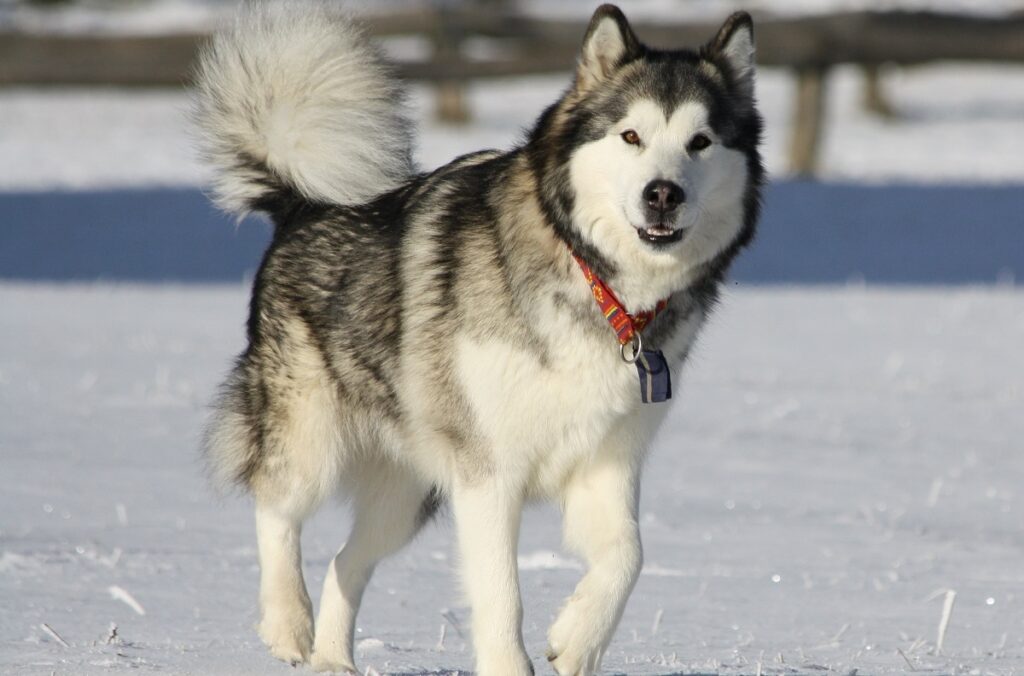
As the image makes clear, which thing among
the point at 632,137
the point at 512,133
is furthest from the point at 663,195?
the point at 512,133

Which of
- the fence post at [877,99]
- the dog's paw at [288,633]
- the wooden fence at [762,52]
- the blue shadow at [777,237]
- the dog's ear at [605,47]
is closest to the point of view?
the dog's ear at [605,47]

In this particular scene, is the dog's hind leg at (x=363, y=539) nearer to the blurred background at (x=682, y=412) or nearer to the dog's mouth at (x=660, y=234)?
the blurred background at (x=682, y=412)

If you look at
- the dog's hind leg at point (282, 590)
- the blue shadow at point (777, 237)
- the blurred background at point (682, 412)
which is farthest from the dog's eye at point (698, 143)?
the blue shadow at point (777, 237)

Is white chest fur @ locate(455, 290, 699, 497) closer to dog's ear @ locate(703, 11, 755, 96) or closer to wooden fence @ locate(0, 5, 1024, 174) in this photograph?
dog's ear @ locate(703, 11, 755, 96)

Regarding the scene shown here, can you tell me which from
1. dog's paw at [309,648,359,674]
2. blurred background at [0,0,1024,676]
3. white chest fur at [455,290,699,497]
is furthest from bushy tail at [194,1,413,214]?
dog's paw at [309,648,359,674]

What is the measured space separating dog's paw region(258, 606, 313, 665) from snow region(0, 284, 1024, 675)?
0.22 ft

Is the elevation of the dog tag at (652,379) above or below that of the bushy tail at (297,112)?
below

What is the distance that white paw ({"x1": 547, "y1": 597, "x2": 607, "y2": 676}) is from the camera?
3.35m

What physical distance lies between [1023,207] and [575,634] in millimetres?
9770

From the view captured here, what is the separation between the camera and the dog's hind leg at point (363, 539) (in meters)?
3.89

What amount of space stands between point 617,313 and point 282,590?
111 cm

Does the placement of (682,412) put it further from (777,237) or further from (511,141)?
(777,237)

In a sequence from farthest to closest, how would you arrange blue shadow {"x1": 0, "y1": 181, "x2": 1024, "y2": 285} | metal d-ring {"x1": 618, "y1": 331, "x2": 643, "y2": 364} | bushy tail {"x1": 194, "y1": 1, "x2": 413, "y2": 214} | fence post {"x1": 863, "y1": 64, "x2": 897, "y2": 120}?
1. fence post {"x1": 863, "y1": 64, "x2": 897, "y2": 120}
2. blue shadow {"x1": 0, "y1": 181, "x2": 1024, "y2": 285}
3. bushy tail {"x1": 194, "y1": 1, "x2": 413, "y2": 214}
4. metal d-ring {"x1": 618, "y1": 331, "x2": 643, "y2": 364}

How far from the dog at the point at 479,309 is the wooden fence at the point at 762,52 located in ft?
25.5
